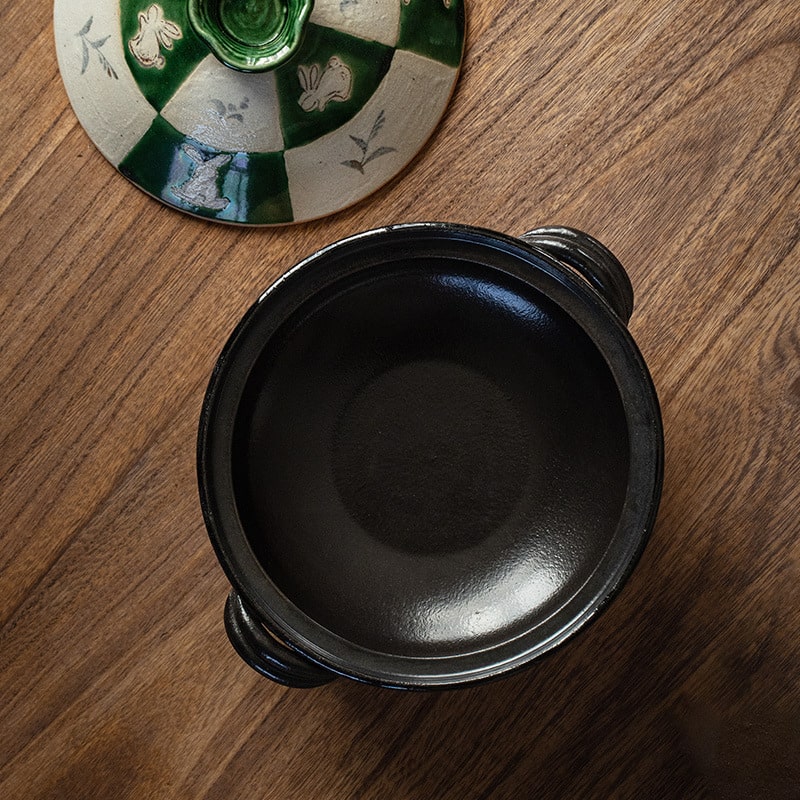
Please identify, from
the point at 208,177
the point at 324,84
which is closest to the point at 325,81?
the point at 324,84

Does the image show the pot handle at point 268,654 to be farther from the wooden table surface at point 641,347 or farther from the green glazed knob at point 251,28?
the green glazed knob at point 251,28

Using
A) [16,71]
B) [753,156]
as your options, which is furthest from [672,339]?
[16,71]

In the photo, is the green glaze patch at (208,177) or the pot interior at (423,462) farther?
the green glaze patch at (208,177)

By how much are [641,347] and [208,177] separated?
0.38 m

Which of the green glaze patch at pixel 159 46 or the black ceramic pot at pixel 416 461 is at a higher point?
the green glaze patch at pixel 159 46

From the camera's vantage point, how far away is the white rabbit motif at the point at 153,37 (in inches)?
27.1

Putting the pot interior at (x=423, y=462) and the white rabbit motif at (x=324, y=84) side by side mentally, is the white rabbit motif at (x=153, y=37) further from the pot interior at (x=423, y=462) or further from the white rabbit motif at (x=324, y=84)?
the pot interior at (x=423, y=462)

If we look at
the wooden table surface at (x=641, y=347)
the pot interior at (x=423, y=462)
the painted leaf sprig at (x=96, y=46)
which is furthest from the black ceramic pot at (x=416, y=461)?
the painted leaf sprig at (x=96, y=46)

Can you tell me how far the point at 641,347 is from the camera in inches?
29.5

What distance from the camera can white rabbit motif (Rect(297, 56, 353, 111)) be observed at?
692 millimetres

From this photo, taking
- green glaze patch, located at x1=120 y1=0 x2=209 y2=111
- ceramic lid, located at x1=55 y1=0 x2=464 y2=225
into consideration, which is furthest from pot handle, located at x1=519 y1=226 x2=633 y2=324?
green glaze patch, located at x1=120 y1=0 x2=209 y2=111

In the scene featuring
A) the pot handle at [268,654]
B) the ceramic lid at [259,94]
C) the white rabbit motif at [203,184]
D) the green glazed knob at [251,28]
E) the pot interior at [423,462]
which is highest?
the green glazed knob at [251,28]

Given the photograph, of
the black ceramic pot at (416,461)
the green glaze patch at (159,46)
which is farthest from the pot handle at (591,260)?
the green glaze patch at (159,46)

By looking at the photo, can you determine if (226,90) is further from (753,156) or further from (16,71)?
(753,156)
